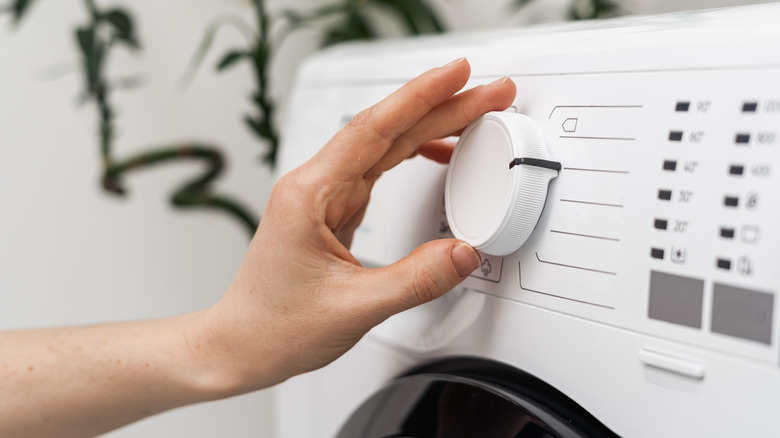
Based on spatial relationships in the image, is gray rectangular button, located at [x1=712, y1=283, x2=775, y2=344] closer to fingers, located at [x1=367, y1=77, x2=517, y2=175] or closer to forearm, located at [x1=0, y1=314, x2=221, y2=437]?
fingers, located at [x1=367, y1=77, x2=517, y2=175]

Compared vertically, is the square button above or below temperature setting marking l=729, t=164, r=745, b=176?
below

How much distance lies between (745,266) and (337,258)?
215 millimetres

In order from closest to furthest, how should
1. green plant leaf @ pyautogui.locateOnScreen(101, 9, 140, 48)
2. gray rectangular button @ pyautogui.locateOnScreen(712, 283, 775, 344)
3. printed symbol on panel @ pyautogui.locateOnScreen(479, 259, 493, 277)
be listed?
gray rectangular button @ pyautogui.locateOnScreen(712, 283, 775, 344) < printed symbol on panel @ pyautogui.locateOnScreen(479, 259, 493, 277) < green plant leaf @ pyautogui.locateOnScreen(101, 9, 140, 48)

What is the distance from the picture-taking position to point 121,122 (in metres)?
0.90

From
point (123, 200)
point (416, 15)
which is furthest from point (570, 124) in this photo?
point (123, 200)

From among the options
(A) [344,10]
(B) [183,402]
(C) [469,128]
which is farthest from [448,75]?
(A) [344,10]

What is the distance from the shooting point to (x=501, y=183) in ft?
1.07

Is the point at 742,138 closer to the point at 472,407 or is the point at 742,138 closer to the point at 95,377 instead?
the point at 472,407

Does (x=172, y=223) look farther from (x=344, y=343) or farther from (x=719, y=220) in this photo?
(x=719, y=220)

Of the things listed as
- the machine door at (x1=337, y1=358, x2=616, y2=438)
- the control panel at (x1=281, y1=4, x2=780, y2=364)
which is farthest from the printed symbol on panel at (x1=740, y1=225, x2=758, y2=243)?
the machine door at (x1=337, y1=358, x2=616, y2=438)

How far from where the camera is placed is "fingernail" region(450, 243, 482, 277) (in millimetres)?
332

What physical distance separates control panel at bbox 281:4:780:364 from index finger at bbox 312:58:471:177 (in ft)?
0.13

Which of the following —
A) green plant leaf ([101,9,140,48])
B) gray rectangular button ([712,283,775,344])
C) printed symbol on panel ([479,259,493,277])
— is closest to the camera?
gray rectangular button ([712,283,775,344])

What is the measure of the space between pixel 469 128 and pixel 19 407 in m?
0.37
